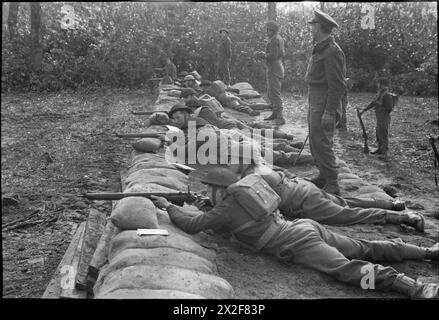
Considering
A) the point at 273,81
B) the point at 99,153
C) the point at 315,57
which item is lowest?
the point at 99,153

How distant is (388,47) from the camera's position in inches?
677

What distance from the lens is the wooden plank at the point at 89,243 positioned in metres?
3.78

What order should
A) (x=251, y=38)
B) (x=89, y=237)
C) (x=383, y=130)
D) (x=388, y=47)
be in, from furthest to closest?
(x=251, y=38) < (x=388, y=47) < (x=383, y=130) < (x=89, y=237)

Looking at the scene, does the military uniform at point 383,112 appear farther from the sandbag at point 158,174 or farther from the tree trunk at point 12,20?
the tree trunk at point 12,20

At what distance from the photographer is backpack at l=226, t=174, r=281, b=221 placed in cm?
407

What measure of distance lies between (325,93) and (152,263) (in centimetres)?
336

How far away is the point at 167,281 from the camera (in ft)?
11.0

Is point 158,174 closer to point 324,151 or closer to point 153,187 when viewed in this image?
point 153,187

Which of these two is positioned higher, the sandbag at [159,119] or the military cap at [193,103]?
the military cap at [193,103]

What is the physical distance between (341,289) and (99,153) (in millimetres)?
6129

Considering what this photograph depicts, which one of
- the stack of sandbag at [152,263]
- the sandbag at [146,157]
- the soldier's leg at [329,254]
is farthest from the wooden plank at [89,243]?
the soldier's leg at [329,254]

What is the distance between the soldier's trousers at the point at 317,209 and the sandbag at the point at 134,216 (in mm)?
1405
